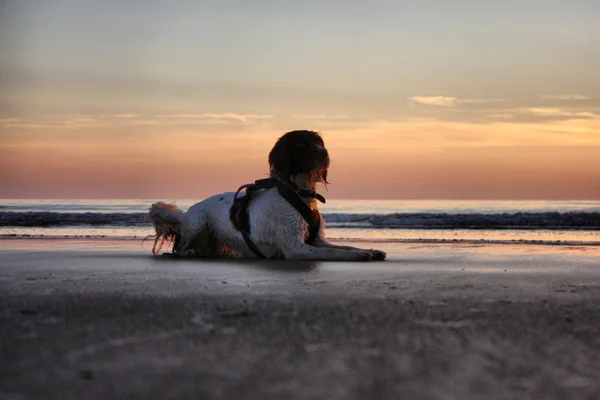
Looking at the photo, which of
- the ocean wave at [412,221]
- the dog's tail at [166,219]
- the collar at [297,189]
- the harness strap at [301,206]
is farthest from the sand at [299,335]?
the ocean wave at [412,221]

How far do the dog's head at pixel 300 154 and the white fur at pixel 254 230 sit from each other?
0.98 feet

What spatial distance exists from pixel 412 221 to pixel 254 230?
13.1 meters

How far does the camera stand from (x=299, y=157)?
7.39m

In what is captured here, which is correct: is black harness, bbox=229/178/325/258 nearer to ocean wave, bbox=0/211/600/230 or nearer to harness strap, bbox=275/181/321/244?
harness strap, bbox=275/181/321/244

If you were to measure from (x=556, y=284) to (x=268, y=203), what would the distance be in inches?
126

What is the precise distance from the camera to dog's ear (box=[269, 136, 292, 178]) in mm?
7383

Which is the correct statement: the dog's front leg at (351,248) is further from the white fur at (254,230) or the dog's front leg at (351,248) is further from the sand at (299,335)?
the sand at (299,335)

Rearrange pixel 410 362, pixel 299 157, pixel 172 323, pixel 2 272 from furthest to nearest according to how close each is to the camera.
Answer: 1. pixel 299 157
2. pixel 2 272
3. pixel 172 323
4. pixel 410 362

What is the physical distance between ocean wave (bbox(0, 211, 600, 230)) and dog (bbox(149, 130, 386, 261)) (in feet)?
34.0

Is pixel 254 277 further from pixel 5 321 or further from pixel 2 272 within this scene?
pixel 5 321

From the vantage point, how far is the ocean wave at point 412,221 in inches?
723

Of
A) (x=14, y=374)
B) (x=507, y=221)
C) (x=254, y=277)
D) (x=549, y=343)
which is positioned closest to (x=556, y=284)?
(x=254, y=277)

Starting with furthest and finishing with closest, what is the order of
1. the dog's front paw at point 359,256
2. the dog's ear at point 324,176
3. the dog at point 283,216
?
the dog's ear at point 324,176 < the dog at point 283,216 < the dog's front paw at point 359,256

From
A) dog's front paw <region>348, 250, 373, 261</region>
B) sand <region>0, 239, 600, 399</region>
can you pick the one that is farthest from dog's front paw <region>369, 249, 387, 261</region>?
sand <region>0, 239, 600, 399</region>
